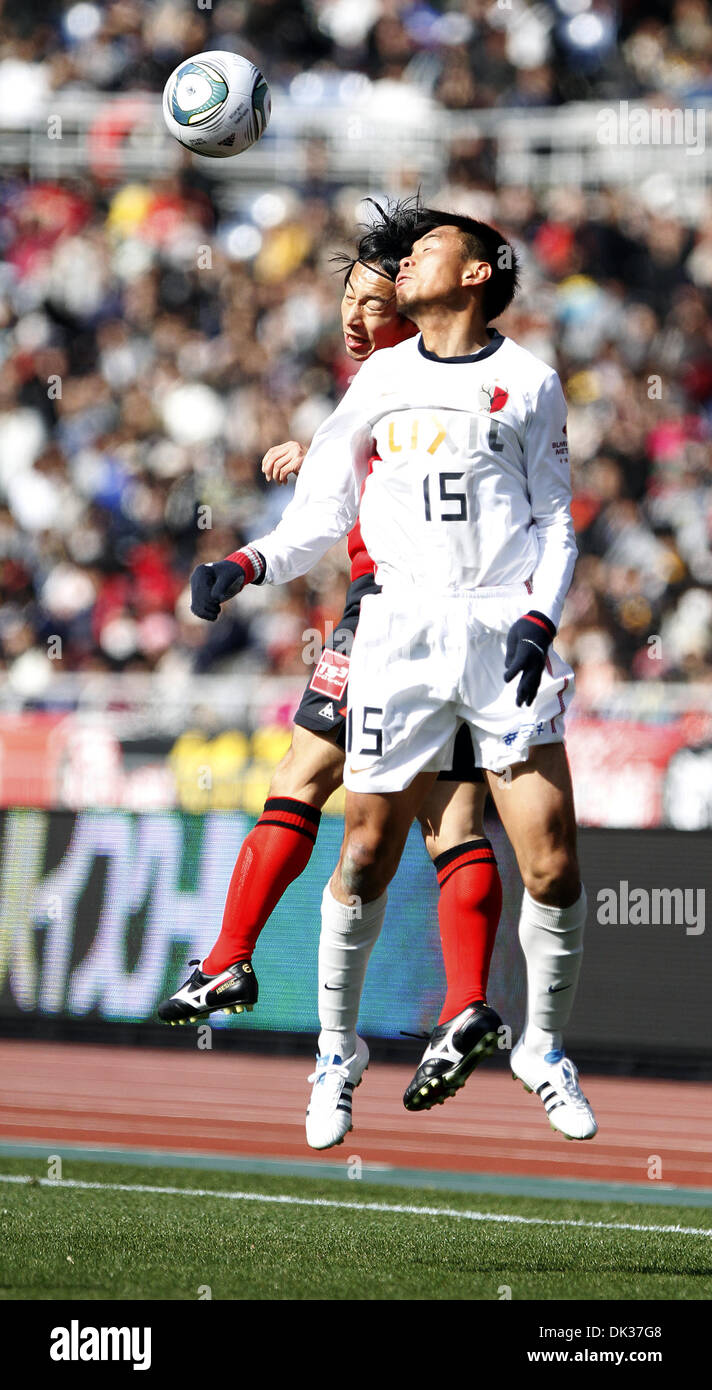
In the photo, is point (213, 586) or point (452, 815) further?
point (452, 815)

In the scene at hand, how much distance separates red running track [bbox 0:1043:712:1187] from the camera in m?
8.79

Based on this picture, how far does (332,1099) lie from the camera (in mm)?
5102

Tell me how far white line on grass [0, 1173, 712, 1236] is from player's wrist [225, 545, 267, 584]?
3.15 m

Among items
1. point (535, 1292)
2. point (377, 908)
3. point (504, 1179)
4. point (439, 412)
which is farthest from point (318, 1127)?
point (504, 1179)

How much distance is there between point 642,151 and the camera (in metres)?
13.4

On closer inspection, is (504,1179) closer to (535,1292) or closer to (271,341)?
(535,1292)

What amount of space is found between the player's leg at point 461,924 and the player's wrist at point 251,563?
0.67 m

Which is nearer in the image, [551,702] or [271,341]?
[551,702]

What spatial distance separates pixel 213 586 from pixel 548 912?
1199mm

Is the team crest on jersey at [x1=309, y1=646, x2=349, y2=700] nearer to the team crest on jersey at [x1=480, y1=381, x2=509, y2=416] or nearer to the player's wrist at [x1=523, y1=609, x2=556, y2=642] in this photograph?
the player's wrist at [x1=523, y1=609, x2=556, y2=642]

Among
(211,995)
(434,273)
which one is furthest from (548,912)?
(434,273)

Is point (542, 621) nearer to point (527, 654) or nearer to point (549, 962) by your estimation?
point (527, 654)

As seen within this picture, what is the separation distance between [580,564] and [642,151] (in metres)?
3.32

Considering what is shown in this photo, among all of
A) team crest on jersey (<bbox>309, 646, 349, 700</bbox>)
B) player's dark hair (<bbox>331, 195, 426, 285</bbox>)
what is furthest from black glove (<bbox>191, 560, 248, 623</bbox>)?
player's dark hair (<bbox>331, 195, 426, 285</bbox>)
